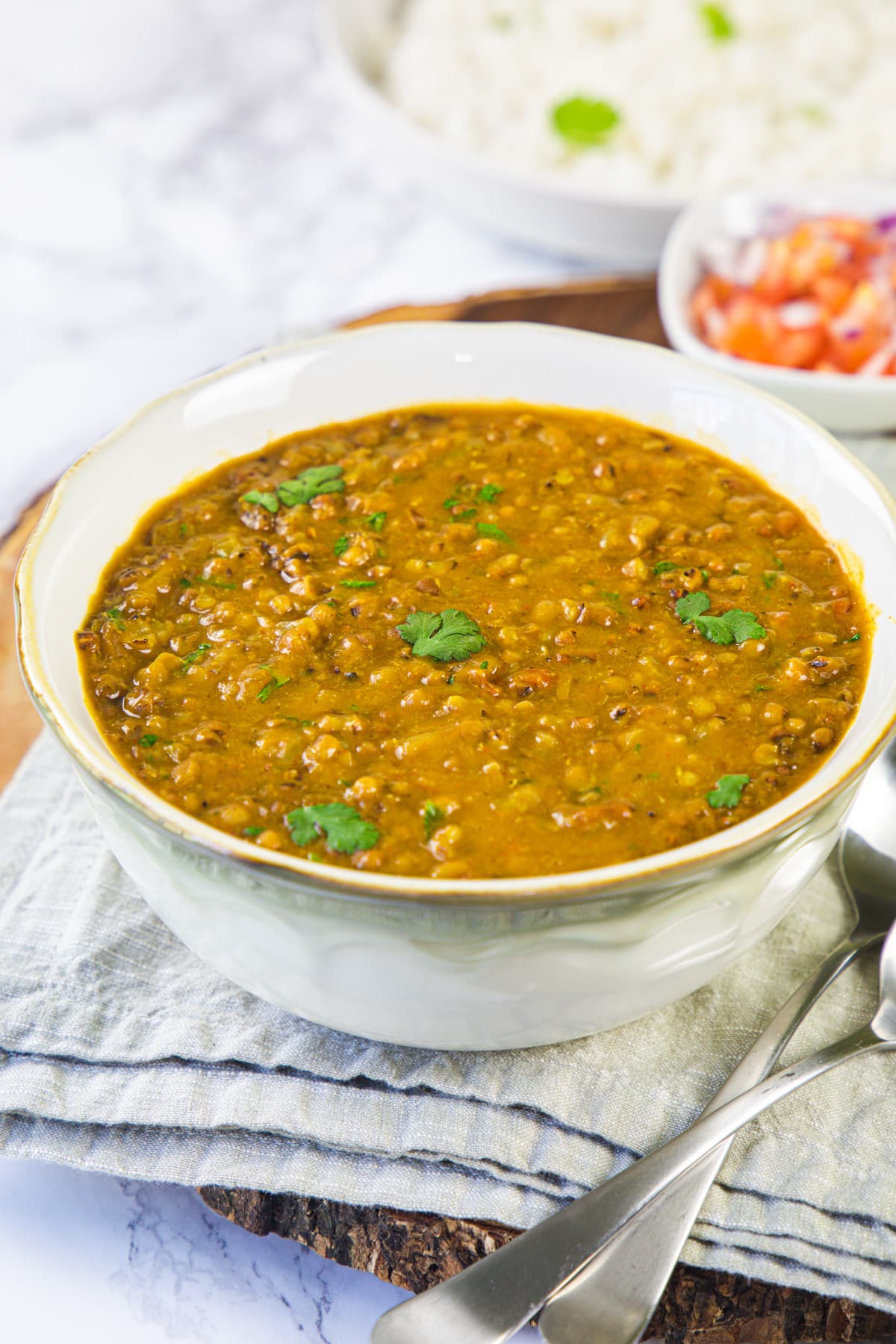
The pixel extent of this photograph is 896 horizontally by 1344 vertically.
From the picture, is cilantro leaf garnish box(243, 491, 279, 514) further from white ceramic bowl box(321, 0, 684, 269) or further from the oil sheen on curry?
white ceramic bowl box(321, 0, 684, 269)

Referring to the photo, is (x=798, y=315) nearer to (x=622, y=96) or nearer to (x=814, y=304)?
(x=814, y=304)

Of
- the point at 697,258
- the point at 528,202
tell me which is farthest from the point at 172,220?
the point at 697,258

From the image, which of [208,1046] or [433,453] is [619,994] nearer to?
[208,1046]

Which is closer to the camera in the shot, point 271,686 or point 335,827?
point 335,827

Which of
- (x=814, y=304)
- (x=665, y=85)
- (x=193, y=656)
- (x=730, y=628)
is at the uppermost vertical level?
(x=193, y=656)

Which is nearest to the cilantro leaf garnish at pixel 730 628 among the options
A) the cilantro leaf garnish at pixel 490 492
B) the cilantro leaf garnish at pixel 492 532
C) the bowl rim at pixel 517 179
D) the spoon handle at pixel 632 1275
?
the cilantro leaf garnish at pixel 492 532

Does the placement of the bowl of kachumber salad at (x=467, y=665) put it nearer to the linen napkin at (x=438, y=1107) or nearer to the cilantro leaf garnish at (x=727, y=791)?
the cilantro leaf garnish at (x=727, y=791)

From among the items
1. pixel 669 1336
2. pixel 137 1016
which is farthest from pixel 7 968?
pixel 669 1336

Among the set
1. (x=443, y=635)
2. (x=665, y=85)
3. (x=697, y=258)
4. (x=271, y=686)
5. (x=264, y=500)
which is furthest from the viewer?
(x=665, y=85)
